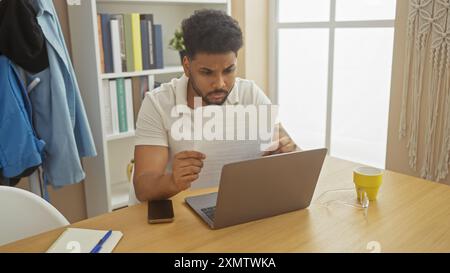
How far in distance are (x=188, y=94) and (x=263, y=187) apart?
2.00 feet

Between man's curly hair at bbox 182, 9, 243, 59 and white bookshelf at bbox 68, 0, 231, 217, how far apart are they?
0.90 metres

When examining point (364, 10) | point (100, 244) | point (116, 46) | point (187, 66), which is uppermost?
point (364, 10)

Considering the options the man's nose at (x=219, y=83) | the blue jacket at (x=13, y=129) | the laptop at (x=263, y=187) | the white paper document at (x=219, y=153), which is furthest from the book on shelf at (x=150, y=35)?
the laptop at (x=263, y=187)

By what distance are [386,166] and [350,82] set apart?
591 millimetres

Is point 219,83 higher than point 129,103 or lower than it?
higher

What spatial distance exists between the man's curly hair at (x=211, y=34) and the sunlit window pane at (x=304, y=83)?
1.54 meters

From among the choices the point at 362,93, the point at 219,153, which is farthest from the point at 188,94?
the point at 362,93

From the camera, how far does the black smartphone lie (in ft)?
3.82

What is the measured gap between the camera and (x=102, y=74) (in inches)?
90.4

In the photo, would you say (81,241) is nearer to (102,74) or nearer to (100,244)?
(100,244)

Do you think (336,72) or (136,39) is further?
(336,72)

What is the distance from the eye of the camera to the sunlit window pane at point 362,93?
2.53m

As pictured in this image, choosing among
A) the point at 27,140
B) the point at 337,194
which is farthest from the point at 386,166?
the point at 27,140
